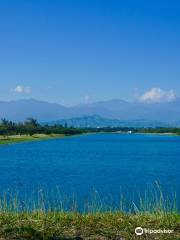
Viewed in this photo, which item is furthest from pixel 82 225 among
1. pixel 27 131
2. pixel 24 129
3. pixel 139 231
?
pixel 27 131

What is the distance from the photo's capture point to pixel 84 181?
34281 millimetres

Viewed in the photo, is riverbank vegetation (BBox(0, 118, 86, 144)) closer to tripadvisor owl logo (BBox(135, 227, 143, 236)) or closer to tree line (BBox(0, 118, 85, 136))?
tree line (BBox(0, 118, 85, 136))

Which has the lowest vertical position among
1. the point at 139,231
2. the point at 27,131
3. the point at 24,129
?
the point at 139,231

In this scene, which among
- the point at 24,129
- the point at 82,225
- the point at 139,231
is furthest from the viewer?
the point at 24,129

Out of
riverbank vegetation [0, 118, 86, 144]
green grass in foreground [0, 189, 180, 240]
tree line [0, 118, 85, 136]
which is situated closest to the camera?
green grass in foreground [0, 189, 180, 240]

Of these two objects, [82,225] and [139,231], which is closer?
[139,231]

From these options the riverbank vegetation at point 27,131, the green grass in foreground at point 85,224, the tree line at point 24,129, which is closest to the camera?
the green grass in foreground at point 85,224

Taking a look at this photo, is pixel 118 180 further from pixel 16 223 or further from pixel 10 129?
pixel 10 129

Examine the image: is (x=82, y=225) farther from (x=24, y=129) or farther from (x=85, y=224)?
(x=24, y=129)

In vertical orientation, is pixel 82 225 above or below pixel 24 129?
below

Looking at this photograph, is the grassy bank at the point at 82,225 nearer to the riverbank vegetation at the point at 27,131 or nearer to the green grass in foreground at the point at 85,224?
the green grass in foreground at the point at 85,224

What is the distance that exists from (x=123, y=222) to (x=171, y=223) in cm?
76

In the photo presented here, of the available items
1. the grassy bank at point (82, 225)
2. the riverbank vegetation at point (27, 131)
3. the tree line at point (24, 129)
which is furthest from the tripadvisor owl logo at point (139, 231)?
the tree line at point (24, 129)

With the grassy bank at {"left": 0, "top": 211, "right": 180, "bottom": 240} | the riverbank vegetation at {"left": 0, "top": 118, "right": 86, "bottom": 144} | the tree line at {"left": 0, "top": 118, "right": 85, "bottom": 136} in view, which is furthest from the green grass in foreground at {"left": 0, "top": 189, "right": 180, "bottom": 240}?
the tree line at {"left": 0, "top": 118, "right": 85, "bottom": 136}
